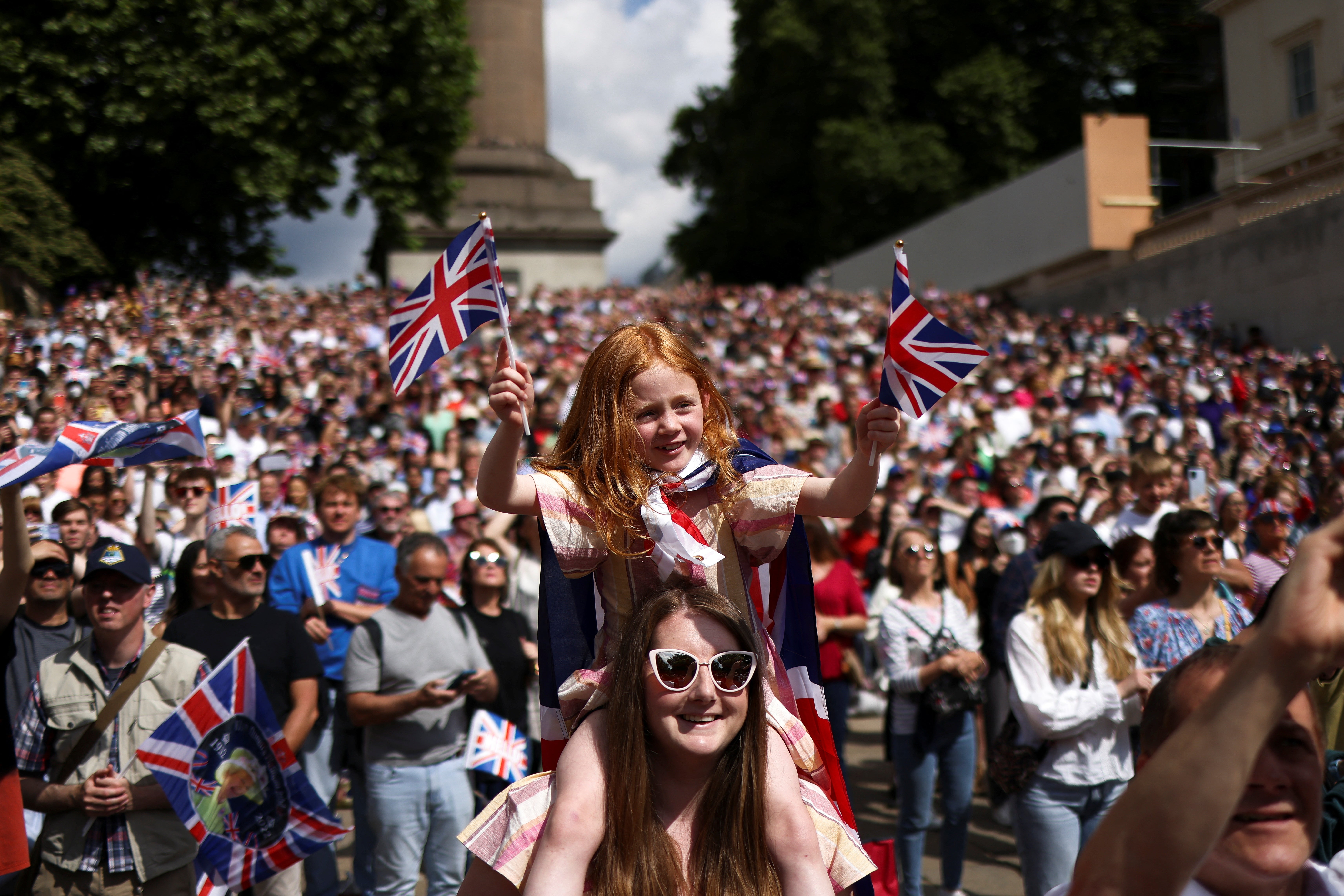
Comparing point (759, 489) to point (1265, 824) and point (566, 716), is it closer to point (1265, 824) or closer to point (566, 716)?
point (566, 716)

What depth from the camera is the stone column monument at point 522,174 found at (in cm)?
3584

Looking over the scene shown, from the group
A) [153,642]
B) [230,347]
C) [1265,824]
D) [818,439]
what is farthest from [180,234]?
[1265,824]

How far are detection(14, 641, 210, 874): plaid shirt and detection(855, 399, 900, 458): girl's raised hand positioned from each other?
3.12 metres

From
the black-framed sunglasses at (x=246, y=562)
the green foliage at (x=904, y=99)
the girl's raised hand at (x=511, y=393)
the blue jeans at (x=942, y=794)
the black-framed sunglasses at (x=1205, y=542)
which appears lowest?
the blue jeans at (x=942, y=794)

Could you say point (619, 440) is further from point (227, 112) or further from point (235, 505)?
point (227, 112)

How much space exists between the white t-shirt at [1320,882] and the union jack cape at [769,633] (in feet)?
4.26

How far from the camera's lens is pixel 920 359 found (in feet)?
12.5

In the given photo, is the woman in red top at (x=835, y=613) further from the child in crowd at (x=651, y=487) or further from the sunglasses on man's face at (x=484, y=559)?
the child in crowd at (x=651, y=487)

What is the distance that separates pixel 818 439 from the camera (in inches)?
491

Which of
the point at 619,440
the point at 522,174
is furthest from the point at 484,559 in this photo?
the point at 522,174

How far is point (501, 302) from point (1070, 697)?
3.15 m

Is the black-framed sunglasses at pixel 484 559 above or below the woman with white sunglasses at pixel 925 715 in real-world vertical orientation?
above

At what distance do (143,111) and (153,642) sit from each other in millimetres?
26569

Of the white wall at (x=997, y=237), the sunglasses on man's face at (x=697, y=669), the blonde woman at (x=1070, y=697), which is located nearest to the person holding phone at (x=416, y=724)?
the blonde woman at (x=1070, y=697)
